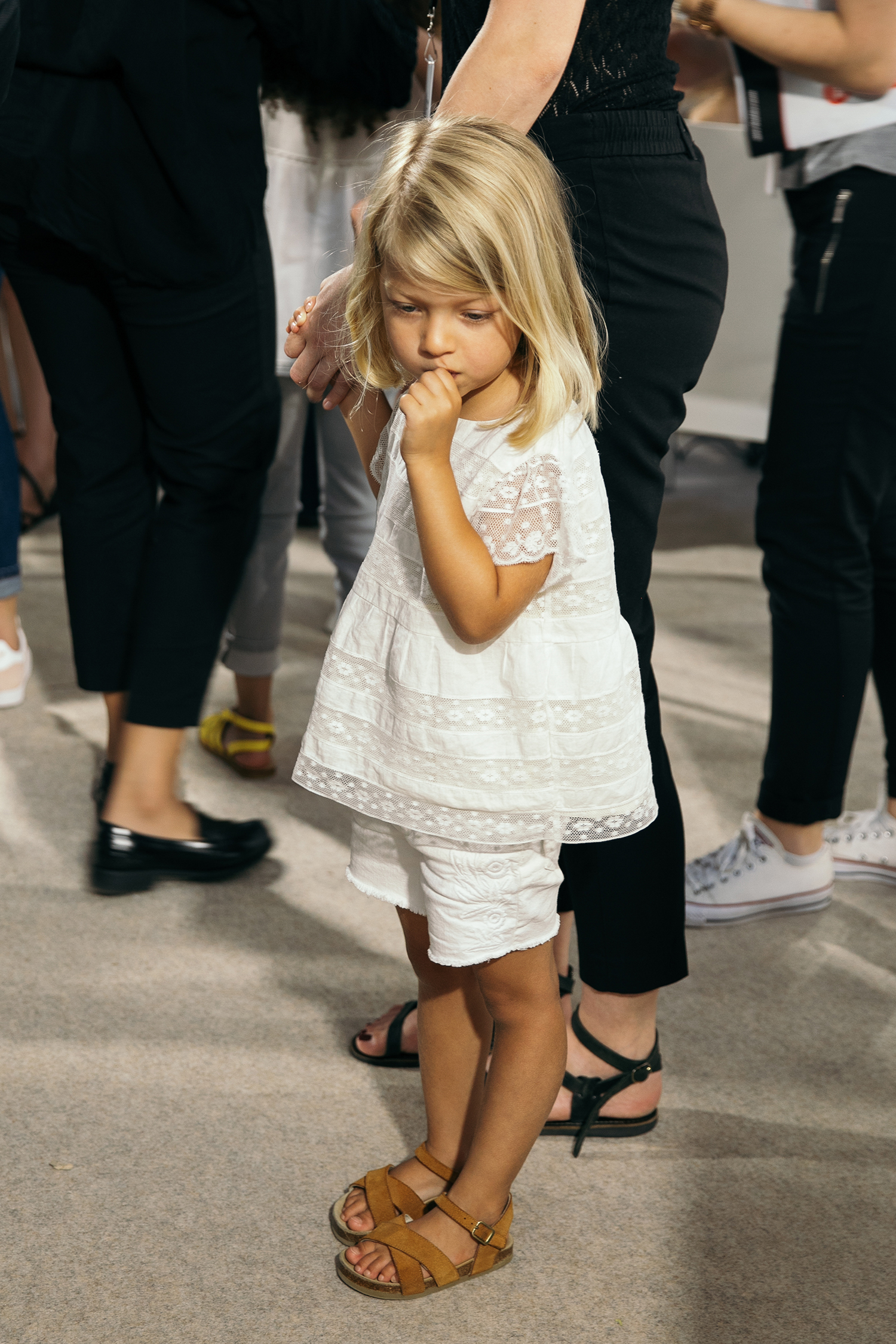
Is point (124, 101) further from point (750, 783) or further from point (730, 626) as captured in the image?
point (730, 626)

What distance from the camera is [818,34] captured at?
129 cm

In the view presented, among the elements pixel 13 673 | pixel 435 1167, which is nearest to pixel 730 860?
pixel 435 1167

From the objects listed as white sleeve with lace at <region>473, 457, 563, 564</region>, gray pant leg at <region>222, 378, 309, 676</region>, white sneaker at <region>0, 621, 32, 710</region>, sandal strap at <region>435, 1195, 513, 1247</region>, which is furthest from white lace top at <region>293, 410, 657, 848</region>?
white sneaker at <region>0, 621, 32, 710</region>

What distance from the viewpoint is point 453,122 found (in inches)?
33.9

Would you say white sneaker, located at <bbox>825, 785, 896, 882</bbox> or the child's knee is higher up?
the child's knee

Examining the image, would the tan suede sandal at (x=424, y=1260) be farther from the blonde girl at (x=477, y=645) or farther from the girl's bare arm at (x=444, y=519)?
the girl's bare arm at (x=444, y=519)

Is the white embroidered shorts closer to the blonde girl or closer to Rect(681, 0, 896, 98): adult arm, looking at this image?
the blonde girl

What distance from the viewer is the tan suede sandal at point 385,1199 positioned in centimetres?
106

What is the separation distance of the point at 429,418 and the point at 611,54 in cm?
35

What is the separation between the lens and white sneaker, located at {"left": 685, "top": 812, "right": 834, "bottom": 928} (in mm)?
1612

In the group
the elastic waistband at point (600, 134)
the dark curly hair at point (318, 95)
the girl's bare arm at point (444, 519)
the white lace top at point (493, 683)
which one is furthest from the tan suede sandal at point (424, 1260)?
the dark curly hair at point (318, 95)

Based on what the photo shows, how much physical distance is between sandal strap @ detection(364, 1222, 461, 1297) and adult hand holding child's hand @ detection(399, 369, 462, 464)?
2.11 feet

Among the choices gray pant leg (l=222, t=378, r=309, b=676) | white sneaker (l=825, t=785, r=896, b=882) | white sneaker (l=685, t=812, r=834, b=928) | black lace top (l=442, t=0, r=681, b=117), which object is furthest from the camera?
gray pant leg (l=222, t=378, r=309, b=676)

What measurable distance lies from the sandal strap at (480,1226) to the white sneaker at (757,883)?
24.9 inches
